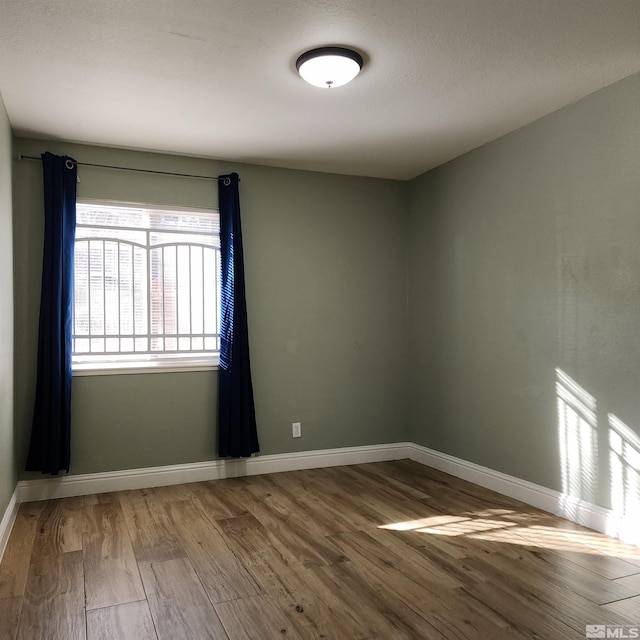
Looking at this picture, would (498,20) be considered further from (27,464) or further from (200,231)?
(27,464)

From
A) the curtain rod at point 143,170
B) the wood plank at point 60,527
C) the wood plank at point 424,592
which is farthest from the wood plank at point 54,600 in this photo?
the curtain rod at point 143,170

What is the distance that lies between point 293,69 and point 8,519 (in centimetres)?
297

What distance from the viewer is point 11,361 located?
3.50 metres

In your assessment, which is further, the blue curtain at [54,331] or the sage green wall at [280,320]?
the sage green wall at [280,320]

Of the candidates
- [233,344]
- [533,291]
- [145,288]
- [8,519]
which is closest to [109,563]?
[8,519]

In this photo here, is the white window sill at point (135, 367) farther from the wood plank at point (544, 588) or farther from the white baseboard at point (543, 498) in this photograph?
the wood plank at point (544, 588)

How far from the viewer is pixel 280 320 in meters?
4.56

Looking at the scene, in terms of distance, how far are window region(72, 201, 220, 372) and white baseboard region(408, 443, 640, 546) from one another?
2.05 m

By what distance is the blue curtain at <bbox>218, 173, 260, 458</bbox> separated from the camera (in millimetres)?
4234

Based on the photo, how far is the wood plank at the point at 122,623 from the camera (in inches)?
82.3

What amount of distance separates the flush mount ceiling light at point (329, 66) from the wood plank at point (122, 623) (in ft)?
8.43

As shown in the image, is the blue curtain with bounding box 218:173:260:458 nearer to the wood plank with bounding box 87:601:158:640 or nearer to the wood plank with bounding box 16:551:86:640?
the wood plank with bounding box 16:551:86:640

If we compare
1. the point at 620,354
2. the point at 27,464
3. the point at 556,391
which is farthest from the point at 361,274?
the point at 27,464

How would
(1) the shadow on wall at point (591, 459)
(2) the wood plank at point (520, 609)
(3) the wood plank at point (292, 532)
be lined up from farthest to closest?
(1) the shadow on wall at point (591, 459) → (3) the wood plank at point (292, 532) → (2) the wood plank at point (520, 609)
